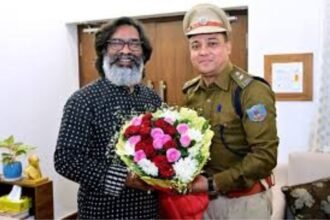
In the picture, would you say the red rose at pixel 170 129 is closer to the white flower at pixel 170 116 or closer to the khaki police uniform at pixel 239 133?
the white flower at pixel 170 116

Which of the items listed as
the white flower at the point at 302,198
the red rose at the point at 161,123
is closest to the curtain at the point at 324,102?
the white flower at the point at 302,198

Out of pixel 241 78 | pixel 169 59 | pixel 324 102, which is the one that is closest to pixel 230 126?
pixel 241 78

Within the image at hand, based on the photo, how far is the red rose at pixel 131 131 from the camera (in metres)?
1.39

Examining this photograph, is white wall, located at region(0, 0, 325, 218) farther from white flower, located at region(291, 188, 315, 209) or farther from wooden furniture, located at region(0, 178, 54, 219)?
white flower, located at region(291, 188, 315, 209)

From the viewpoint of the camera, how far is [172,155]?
135 cm

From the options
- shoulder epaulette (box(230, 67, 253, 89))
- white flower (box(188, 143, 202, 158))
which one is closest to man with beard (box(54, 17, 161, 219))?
white flower (box(188, 143, 202, 158))

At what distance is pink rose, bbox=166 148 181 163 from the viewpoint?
135 cm

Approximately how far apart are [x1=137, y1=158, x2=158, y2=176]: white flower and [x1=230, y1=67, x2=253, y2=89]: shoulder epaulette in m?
0.46

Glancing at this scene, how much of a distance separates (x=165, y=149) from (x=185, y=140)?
0.25 feet

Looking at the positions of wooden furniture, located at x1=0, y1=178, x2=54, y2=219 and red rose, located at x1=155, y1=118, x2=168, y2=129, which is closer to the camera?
red rose, located at x1=155, y1=118, x2=168, y2=129

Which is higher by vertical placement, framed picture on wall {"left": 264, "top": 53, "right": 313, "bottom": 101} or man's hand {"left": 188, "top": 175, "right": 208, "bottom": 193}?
framed picture on wall {"left": 264, "top": 53, "right": 313, "bottom": 101}

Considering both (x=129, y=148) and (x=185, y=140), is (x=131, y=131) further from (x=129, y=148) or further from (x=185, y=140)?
(x=185, y=140)

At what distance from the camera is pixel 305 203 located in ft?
7.44

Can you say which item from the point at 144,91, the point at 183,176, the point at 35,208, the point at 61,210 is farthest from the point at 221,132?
the point at 61,210
